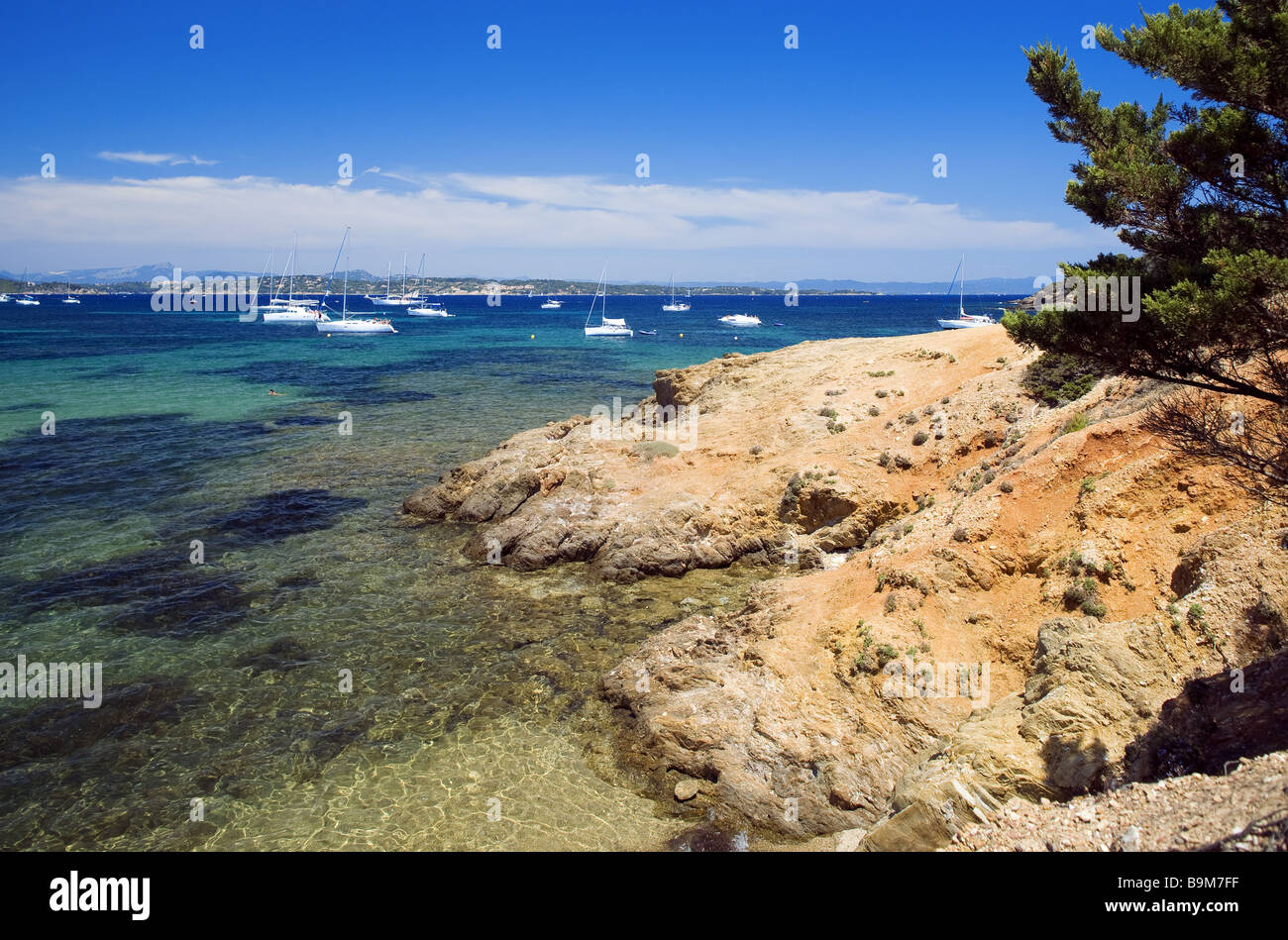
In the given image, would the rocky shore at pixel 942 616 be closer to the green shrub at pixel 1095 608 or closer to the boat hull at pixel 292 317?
the green shrub at pixel 1095 608

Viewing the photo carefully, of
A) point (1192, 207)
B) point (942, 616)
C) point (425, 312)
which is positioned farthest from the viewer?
point (425, 312)

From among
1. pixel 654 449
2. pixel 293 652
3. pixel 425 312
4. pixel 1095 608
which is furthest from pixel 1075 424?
pixel 425 312

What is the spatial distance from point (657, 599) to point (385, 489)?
43.7 feet

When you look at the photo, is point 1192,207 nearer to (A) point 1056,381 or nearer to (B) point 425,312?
(A) point 1056,381

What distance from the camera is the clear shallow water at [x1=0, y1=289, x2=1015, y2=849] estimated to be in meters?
10.9

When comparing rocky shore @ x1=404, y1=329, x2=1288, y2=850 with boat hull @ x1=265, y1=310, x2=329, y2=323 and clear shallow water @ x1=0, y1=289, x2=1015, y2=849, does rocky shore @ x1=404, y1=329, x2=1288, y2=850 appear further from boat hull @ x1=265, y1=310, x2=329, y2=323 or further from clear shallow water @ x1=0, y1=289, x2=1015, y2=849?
boat hull @ x1=265, y1=310, x2=329, y2=323

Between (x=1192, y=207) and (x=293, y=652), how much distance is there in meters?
16.7

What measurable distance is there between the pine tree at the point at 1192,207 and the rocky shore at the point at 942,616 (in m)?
2.69

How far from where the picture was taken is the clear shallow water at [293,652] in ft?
35.7

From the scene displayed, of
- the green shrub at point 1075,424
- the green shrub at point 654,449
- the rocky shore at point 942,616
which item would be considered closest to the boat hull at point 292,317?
the green shrub at point 654,449

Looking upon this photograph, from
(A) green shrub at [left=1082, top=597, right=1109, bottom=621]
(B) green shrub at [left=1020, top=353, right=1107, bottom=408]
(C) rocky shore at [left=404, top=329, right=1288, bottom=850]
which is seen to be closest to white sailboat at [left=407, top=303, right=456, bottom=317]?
(C) rocky shore at [left=404, top=329, right=1288, bottom=850]

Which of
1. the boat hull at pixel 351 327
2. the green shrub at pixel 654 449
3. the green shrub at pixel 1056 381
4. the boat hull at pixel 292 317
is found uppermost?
the boat hull at pixel 292 317

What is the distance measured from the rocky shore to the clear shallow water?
4.43ft

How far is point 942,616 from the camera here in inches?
516
